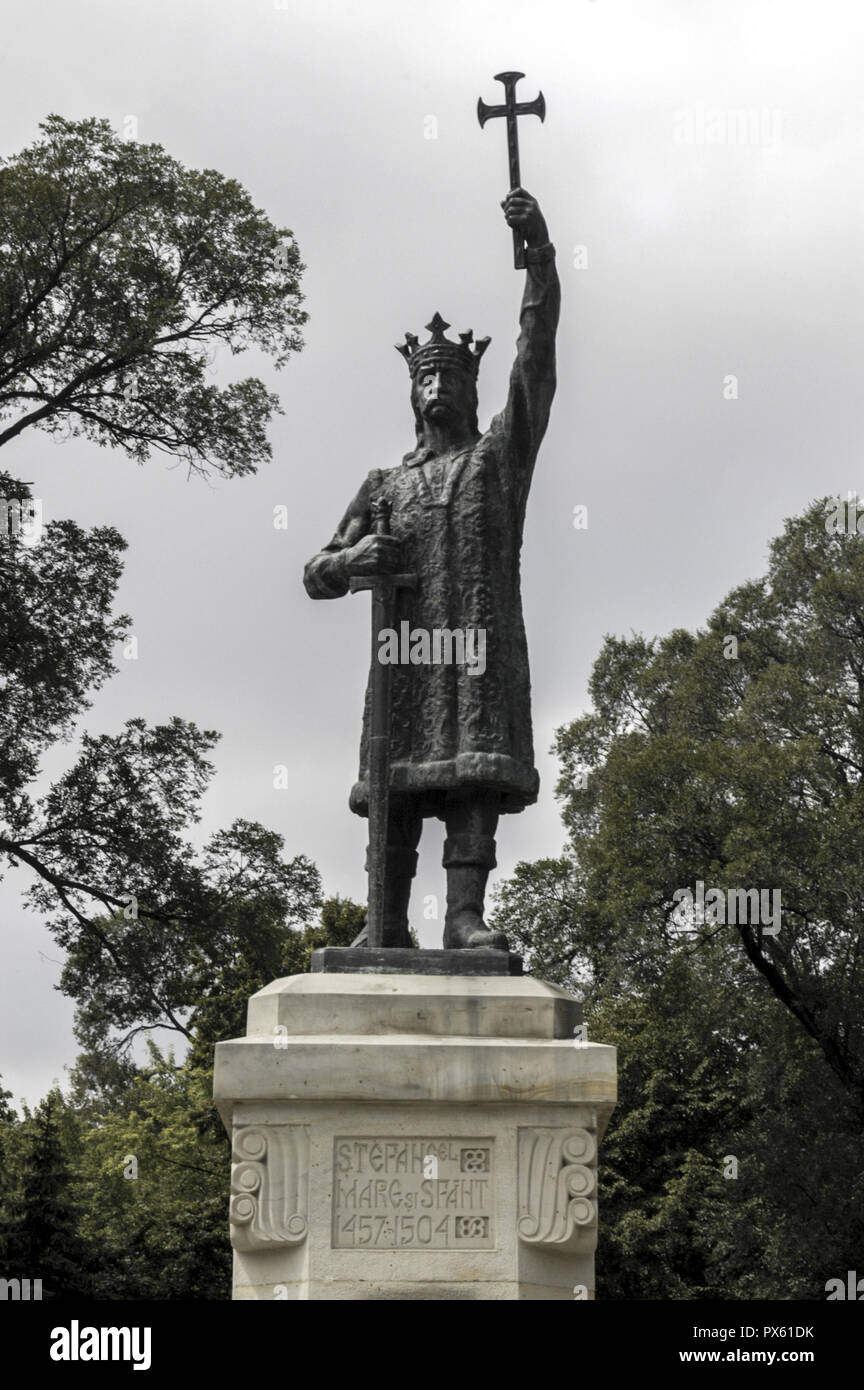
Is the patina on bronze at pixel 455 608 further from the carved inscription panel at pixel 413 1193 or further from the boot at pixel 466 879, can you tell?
the carved inscription panel at pixel 413 1193

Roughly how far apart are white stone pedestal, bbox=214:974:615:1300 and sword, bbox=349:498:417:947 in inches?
33.6

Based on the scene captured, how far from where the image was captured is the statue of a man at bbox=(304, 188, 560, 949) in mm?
7633

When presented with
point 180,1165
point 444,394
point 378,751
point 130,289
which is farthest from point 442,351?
point 180,1165

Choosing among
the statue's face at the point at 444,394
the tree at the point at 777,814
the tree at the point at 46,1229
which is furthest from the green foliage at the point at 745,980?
the statue's face at the point at 444,394

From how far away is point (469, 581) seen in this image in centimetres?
782

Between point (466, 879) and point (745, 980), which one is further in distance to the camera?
point (745, 980)

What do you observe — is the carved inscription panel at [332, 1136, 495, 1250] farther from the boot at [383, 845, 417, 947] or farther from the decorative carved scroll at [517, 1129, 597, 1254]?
the boot at [383, 845, 417, 947]

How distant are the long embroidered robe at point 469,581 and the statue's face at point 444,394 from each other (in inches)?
6.6

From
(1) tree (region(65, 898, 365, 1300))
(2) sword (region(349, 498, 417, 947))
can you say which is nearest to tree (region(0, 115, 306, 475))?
(1) tree (region(65, 898, 365, 1300))

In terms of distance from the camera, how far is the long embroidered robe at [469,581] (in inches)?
301

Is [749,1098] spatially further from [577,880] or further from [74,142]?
[74,142]

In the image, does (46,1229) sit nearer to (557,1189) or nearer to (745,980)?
(745,980)

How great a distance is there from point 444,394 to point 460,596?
99 centimetres
